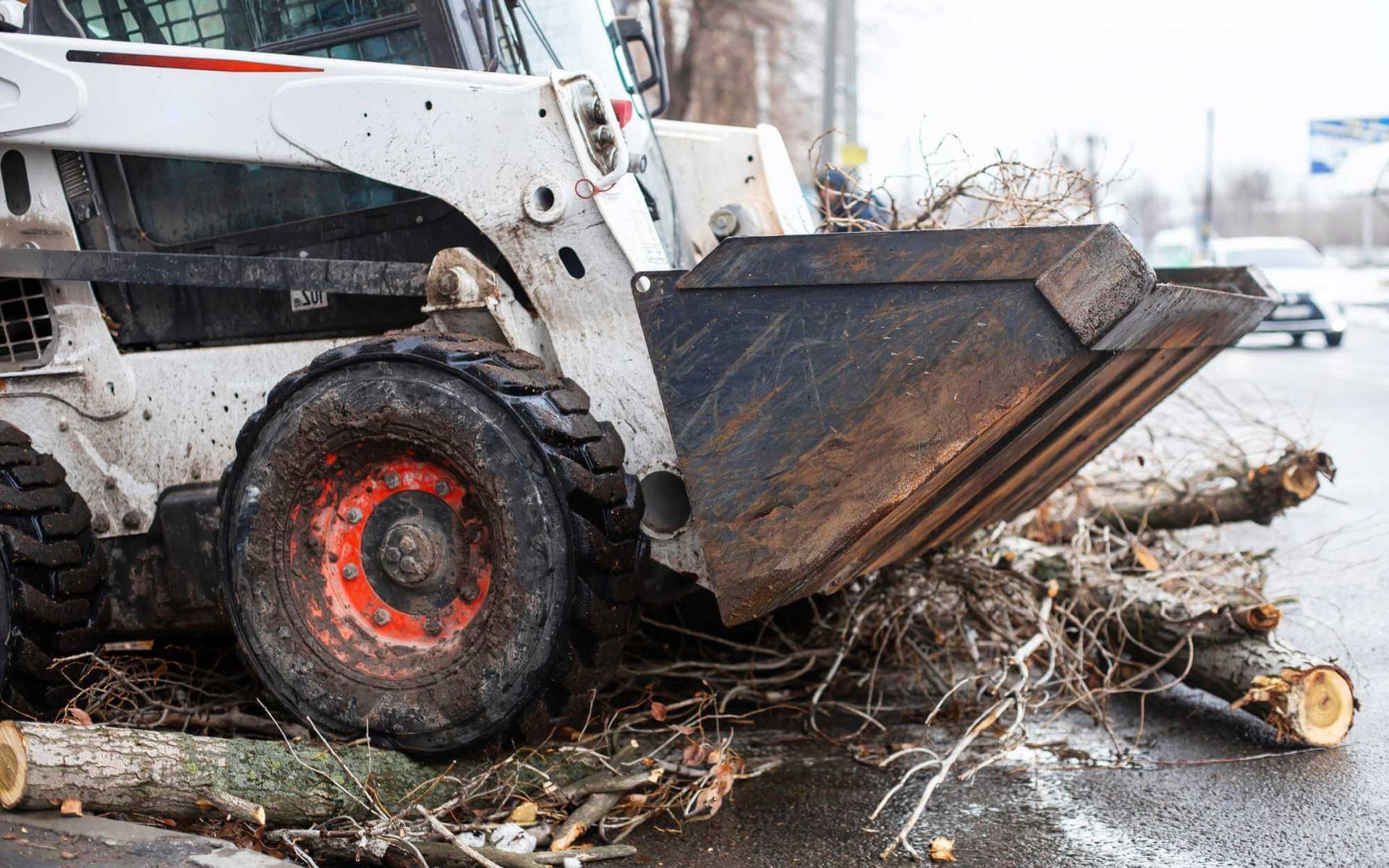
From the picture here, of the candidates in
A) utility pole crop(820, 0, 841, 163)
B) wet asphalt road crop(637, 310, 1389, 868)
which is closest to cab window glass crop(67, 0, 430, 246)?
wet asphalt road crop(637, 310, 1389, 868)

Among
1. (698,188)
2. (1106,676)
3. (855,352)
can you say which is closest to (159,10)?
(698,188)

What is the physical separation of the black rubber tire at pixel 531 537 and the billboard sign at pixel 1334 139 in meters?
49.8

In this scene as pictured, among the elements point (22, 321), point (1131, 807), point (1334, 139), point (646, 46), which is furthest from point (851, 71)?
point (1334, 139)

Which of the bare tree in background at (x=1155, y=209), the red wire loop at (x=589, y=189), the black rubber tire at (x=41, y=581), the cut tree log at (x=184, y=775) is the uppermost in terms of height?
the red wire loop at (x=589, y=189)

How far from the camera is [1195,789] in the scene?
12.7 feet

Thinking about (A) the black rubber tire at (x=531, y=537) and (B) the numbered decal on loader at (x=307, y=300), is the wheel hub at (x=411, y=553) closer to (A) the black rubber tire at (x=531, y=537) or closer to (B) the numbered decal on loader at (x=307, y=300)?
(A) the black rubber tire at (x=531, y=537)

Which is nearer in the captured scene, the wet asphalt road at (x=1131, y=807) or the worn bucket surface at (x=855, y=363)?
the worn bucket surface at (x=855, y=363)

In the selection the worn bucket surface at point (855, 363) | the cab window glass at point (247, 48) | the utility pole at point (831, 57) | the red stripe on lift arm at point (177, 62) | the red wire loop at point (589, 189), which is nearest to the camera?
the worn bucket surface at point (855, 363)

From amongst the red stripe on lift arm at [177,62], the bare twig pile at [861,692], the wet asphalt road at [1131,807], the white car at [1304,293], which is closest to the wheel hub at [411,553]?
the bare twig pile at [861,692]

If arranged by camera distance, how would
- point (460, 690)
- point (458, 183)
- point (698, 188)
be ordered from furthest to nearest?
point (698, 188)
point (458, 183)
point (460, 690)

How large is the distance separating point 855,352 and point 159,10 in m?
2.62

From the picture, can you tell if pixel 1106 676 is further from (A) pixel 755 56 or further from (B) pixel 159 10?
(A) pixel 755 56

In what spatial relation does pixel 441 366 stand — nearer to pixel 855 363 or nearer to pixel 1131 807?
pixel 855 363

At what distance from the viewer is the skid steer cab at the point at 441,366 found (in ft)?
11.3
